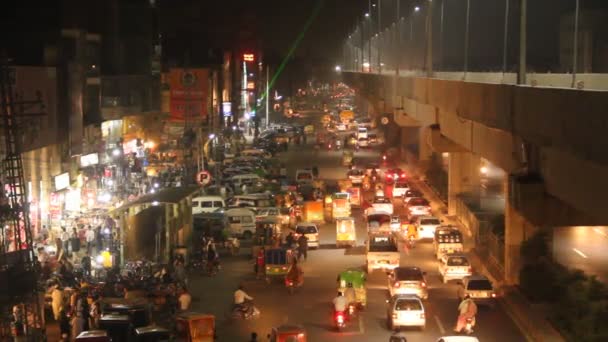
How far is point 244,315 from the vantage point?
2983cm

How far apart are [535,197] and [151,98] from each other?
44085mm

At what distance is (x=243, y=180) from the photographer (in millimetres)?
62625

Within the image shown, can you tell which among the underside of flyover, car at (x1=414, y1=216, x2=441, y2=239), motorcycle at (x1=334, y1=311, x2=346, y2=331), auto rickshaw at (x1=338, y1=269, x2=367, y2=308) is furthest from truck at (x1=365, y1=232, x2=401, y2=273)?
motorcycle at (x1=334, y1=311, x2=346, y2=331)

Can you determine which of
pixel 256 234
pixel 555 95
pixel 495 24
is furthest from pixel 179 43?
pixel 555 95

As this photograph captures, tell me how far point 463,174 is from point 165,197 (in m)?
24.2

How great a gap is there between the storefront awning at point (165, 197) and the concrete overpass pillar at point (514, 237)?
448 inches

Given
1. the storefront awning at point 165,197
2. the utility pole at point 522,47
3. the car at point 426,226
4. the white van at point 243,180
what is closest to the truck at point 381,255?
the storefront awning at point 165,197

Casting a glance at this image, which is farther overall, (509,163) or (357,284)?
(509,163)

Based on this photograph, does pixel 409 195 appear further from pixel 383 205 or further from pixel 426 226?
pixel 426 226

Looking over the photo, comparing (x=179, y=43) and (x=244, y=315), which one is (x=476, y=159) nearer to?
(x=244, y=315)

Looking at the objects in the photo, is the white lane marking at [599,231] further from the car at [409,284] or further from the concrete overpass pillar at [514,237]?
the car at [409,284]

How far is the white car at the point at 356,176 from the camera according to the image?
Result: 65675 mm

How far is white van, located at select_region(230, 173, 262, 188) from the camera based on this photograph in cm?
6180

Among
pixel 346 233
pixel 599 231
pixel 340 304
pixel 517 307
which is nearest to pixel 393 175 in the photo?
pixel 599 231
